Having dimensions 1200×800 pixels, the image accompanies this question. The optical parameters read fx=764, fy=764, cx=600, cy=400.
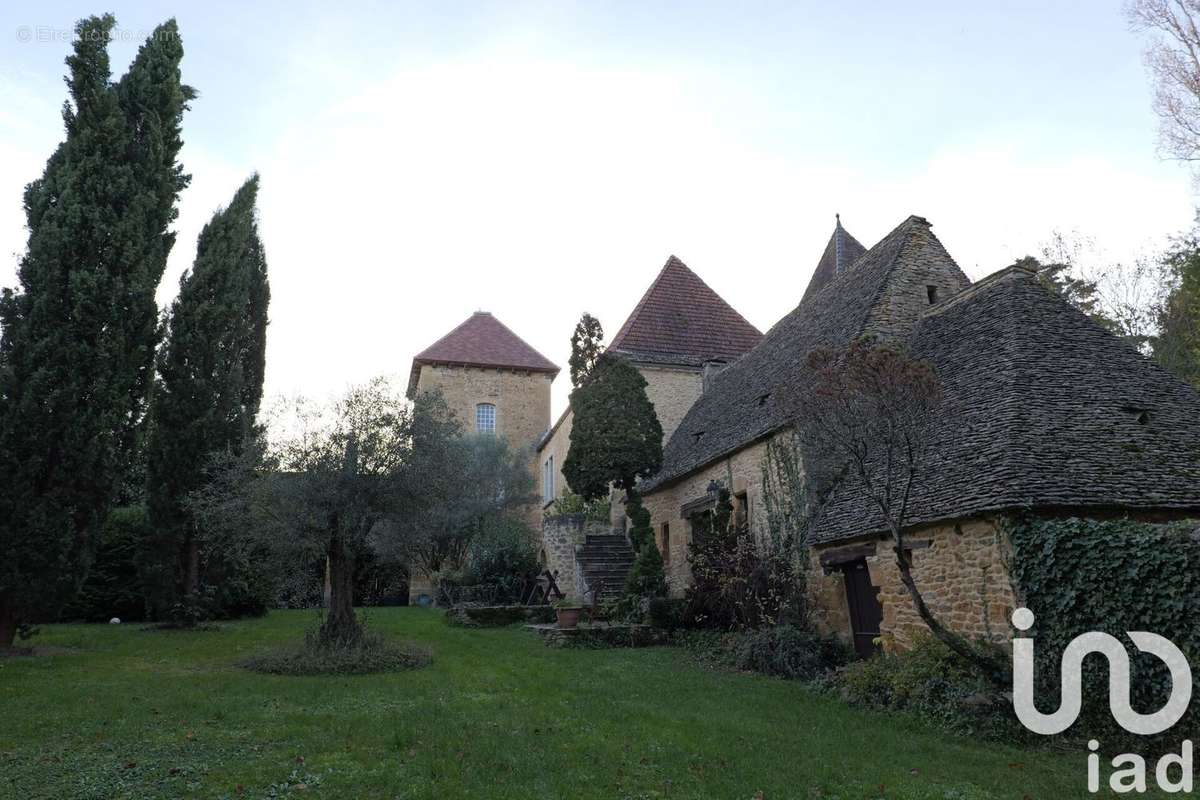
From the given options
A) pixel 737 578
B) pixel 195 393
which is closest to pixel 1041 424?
pixel 737 578

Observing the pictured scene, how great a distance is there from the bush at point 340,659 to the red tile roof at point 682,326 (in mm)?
12460

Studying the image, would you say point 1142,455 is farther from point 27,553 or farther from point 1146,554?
point 27,553

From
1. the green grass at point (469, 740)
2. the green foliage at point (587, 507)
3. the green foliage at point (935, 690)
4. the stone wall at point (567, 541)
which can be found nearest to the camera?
the green grass at point (469, 740)

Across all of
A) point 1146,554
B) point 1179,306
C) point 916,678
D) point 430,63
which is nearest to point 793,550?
point 916,678

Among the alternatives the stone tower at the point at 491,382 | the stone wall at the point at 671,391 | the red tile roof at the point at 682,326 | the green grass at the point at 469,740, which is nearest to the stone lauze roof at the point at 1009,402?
the green grass at the point at 469,740

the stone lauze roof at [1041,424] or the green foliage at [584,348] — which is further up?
the green foliage at [584,348]

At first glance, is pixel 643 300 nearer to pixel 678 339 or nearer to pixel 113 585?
pixel 678 339

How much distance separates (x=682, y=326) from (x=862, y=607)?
13.6 m

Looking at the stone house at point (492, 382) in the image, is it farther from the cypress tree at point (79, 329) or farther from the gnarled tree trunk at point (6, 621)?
the gnarled tree trunk at point (6, 621)

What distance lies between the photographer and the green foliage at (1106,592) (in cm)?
657

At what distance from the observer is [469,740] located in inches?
254

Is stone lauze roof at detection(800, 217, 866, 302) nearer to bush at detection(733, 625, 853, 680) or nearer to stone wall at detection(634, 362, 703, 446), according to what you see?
stone wall at detection(634, 362, 703, 446)

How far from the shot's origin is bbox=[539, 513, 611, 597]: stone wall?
781 inches

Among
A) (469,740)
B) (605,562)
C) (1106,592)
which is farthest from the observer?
(605,562)
